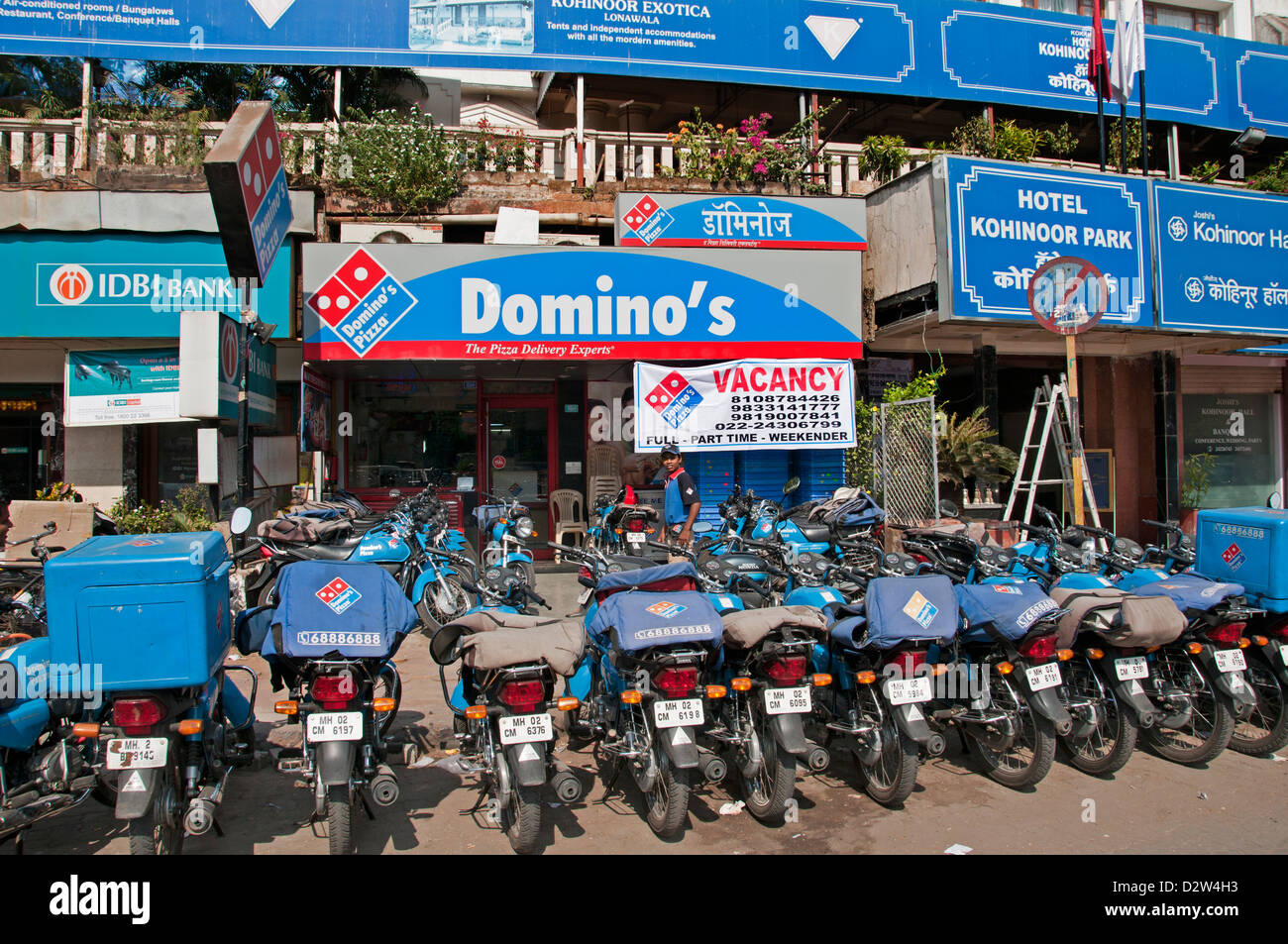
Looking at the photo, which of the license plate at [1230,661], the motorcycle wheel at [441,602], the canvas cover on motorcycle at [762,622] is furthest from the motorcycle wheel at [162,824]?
the license plate at [1230,661]

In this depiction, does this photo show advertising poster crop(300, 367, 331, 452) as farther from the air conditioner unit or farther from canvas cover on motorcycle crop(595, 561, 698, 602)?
canvas cover on motorcycle crop(595, 561, 698, 602)

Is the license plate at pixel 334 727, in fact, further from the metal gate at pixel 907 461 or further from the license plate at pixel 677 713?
the metal gate at pixel 907 461

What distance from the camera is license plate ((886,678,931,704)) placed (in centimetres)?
431

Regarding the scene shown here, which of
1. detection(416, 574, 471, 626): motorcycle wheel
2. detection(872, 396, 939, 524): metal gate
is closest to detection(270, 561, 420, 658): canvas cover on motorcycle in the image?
detection(416, 574, 471, 626): motorcycle wheel

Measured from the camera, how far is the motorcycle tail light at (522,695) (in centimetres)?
385

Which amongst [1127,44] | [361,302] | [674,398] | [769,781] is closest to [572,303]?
[674,398]

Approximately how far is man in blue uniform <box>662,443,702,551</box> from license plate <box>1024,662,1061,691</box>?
464 cm

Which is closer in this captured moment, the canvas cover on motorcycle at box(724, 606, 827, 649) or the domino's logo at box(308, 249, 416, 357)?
the canvas cover on motorcycle at box(724, 606, 827, 649)

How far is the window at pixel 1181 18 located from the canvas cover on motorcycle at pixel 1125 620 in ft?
60.9

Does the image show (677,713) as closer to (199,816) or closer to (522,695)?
(522,695)

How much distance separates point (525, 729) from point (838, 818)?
6.34 ft

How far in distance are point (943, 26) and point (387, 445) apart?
476 inches

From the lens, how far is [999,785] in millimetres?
4855

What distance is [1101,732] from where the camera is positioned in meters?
5.02
